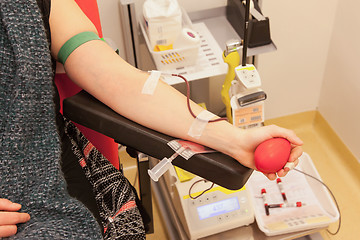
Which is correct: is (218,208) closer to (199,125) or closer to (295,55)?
(199,125)

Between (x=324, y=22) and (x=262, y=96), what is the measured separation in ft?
2.85

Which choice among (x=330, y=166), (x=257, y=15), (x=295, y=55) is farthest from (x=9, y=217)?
(x=330, y=166)

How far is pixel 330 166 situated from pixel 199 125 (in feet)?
4.59

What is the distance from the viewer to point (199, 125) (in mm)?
947

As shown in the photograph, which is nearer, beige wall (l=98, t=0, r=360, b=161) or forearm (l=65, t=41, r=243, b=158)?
forearm (l=65, t=41, r=243, b=158)

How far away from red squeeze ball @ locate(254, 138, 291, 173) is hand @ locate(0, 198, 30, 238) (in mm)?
501

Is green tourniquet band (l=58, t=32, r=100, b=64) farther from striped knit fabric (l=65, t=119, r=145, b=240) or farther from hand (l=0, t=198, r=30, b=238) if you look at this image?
hand (l=0, t=198, r=30, b=238)

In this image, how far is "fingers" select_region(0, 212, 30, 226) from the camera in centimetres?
84

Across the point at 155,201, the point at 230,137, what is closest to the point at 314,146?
the point at 155,201

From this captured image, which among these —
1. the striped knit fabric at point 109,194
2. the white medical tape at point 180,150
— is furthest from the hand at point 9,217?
the white medical tape at point 180,150

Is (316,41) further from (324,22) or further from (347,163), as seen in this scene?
(347,163)

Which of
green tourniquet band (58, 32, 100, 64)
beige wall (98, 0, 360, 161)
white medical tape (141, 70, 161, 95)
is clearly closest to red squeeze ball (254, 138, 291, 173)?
white medical tape (141, 70, 161, 95)

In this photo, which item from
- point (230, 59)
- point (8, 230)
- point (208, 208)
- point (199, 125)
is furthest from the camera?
point (208, 208)

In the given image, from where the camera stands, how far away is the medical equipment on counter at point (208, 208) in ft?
4.83
